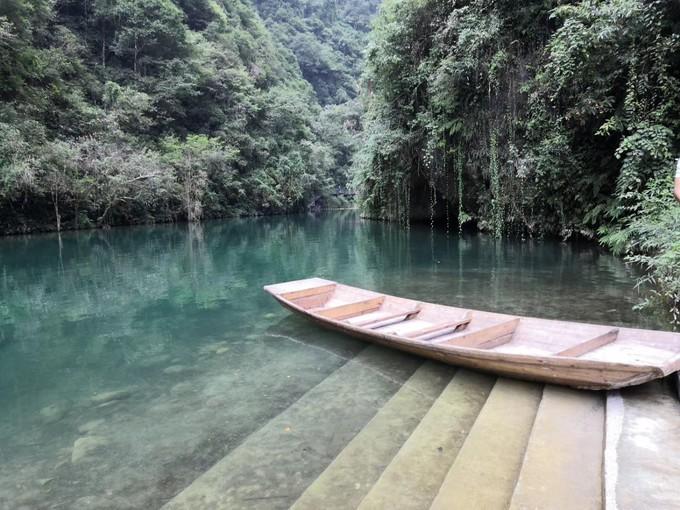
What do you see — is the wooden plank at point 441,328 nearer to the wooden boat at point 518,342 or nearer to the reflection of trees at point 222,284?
the wooden boat at point 518,342

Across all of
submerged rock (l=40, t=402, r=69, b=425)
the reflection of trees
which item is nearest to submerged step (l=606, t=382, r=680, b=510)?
the reflection of trees

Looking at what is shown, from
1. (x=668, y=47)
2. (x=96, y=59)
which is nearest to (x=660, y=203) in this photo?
(x=668, y=47)

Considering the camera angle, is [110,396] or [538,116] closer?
[110,396]

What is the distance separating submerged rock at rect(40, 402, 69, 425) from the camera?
336 centimetres

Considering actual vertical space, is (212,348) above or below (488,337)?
below

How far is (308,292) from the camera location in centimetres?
594

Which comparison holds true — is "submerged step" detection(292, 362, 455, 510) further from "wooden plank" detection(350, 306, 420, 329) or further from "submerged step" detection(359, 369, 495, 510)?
"wooden plank" detection(350, 306, 420, 329)

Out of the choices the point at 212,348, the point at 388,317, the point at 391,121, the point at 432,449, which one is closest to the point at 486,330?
the point at 388,317

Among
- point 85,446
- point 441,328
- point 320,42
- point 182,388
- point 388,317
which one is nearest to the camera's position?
point 85,446

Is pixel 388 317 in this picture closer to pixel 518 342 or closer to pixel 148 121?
pixel 518 342

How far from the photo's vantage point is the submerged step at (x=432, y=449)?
2143mm

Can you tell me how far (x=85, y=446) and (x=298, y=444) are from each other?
149 centimetres

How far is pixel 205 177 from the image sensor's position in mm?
26203

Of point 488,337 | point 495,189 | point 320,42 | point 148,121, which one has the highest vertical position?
point 320,42
